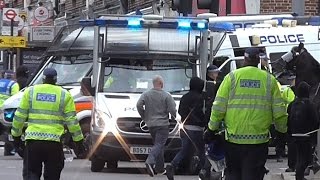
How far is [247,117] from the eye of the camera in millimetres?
9727

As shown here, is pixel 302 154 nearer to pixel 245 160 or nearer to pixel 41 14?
pixel 245 160

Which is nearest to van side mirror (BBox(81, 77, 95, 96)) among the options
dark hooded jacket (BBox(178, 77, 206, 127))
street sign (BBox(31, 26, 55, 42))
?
dark hooded jacket (BBox(178, 77, 206, 127))

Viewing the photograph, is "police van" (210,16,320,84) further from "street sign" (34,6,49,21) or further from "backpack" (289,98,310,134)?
"street sign" (34,6,49,21)

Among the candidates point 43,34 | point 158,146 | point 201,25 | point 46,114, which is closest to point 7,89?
point 201,25

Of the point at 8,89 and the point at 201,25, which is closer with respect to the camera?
the point at 201,25

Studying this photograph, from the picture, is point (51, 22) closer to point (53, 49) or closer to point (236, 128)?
point (53, 49)

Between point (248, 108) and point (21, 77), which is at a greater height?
point (248, 108)

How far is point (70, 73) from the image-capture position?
20219mm

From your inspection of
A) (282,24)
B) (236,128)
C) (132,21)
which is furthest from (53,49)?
(236,128)

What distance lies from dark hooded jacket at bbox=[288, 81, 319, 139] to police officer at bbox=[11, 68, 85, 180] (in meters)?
4.17

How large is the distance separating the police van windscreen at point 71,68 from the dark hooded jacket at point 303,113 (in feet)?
21.5

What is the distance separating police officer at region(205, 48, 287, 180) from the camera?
9.72 metres

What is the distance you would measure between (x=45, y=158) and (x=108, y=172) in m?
7.02

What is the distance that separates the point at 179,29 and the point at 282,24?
4554 millimetres
